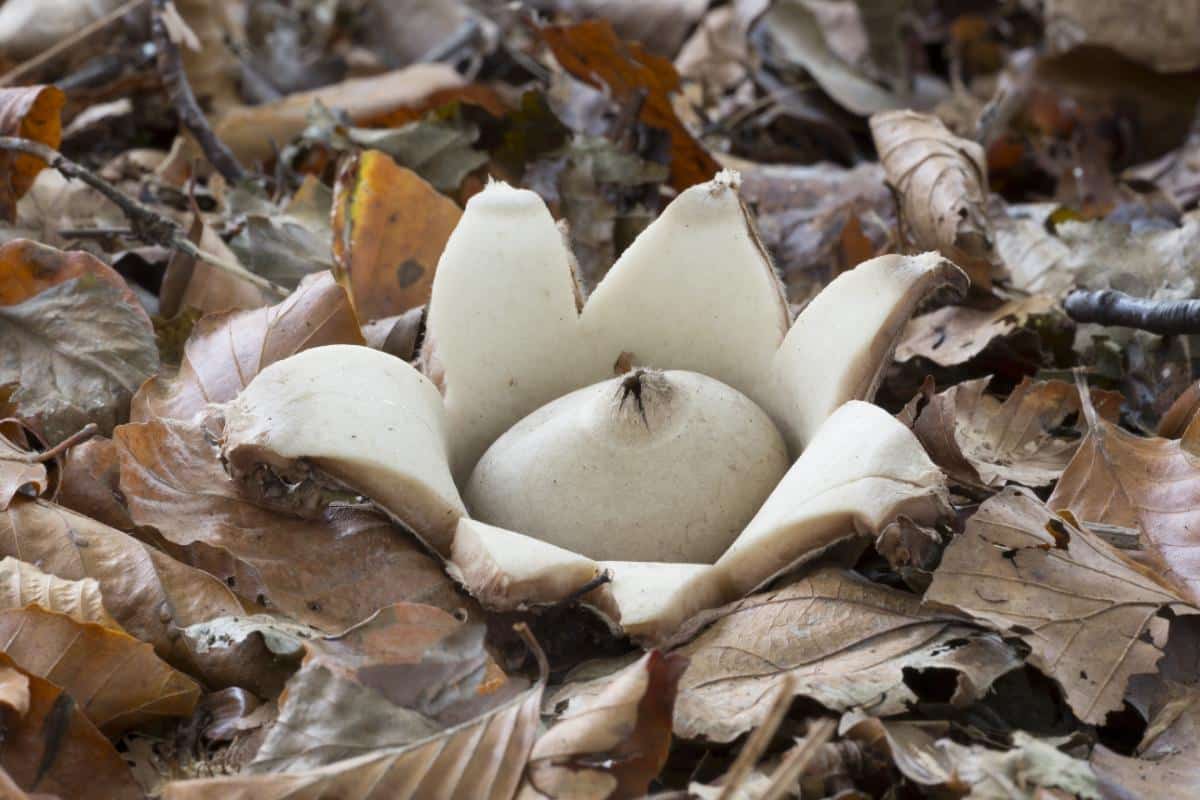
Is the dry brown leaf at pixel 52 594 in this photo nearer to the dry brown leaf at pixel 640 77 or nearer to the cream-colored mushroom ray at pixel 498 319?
the cream-colored mushroom ray at pixel 498 319

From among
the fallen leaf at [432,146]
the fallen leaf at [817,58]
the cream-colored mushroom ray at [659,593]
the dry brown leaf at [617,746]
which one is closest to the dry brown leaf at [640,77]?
the fallen leaf at [432,146]

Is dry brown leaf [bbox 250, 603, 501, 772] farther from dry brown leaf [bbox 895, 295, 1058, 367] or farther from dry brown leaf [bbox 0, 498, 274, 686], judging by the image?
dry brown leaf [bbox 895, 295, 1058, 367]

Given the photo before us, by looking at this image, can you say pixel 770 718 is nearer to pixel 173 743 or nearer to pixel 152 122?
pixel 173 743

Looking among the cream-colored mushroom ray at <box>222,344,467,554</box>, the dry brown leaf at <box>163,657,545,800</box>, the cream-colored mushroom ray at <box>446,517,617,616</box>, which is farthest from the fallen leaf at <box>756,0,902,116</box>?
the dry brown leaf at <box>163,657,545,800</box>

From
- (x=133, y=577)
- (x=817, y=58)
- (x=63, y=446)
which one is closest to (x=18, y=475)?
(x=63, y=446)

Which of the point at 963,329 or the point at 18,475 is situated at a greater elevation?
the point at 18,475

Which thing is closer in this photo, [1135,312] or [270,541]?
[270,541]

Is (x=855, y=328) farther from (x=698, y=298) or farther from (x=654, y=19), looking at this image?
(x=654, y=19)
